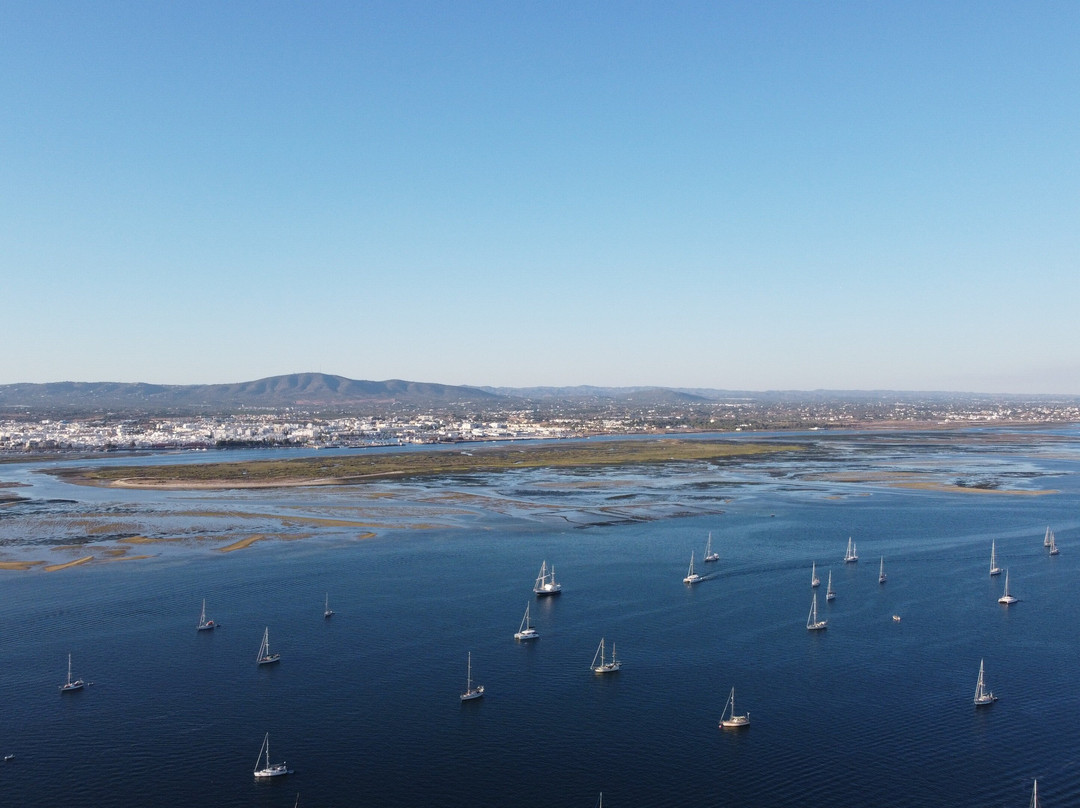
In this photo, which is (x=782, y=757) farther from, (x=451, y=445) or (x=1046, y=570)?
(x=451, y=445)

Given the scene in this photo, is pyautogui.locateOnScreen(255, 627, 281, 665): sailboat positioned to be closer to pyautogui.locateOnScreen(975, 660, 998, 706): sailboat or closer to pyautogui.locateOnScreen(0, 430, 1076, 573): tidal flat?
pyautogui.locateOnScreen(0, 430, 1076, 573): tidal flat

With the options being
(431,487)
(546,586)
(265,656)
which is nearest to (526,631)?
(546,586)

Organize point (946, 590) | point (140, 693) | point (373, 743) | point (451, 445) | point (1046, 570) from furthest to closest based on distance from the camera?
point (451, 445), point (1046, 570), point (946, 590), point (140, 693), point (373, 743)

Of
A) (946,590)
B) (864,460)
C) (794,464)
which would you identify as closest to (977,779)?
(946,590)

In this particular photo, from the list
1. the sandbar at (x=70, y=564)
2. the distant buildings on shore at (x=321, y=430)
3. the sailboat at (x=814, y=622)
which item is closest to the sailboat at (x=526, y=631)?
the sailboat at (x=814, y=622)

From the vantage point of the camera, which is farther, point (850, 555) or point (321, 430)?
point (321, 430)

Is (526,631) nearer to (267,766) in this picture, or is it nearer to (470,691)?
(470,691)

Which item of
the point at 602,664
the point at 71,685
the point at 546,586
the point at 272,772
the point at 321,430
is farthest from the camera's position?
the point at 321,430
